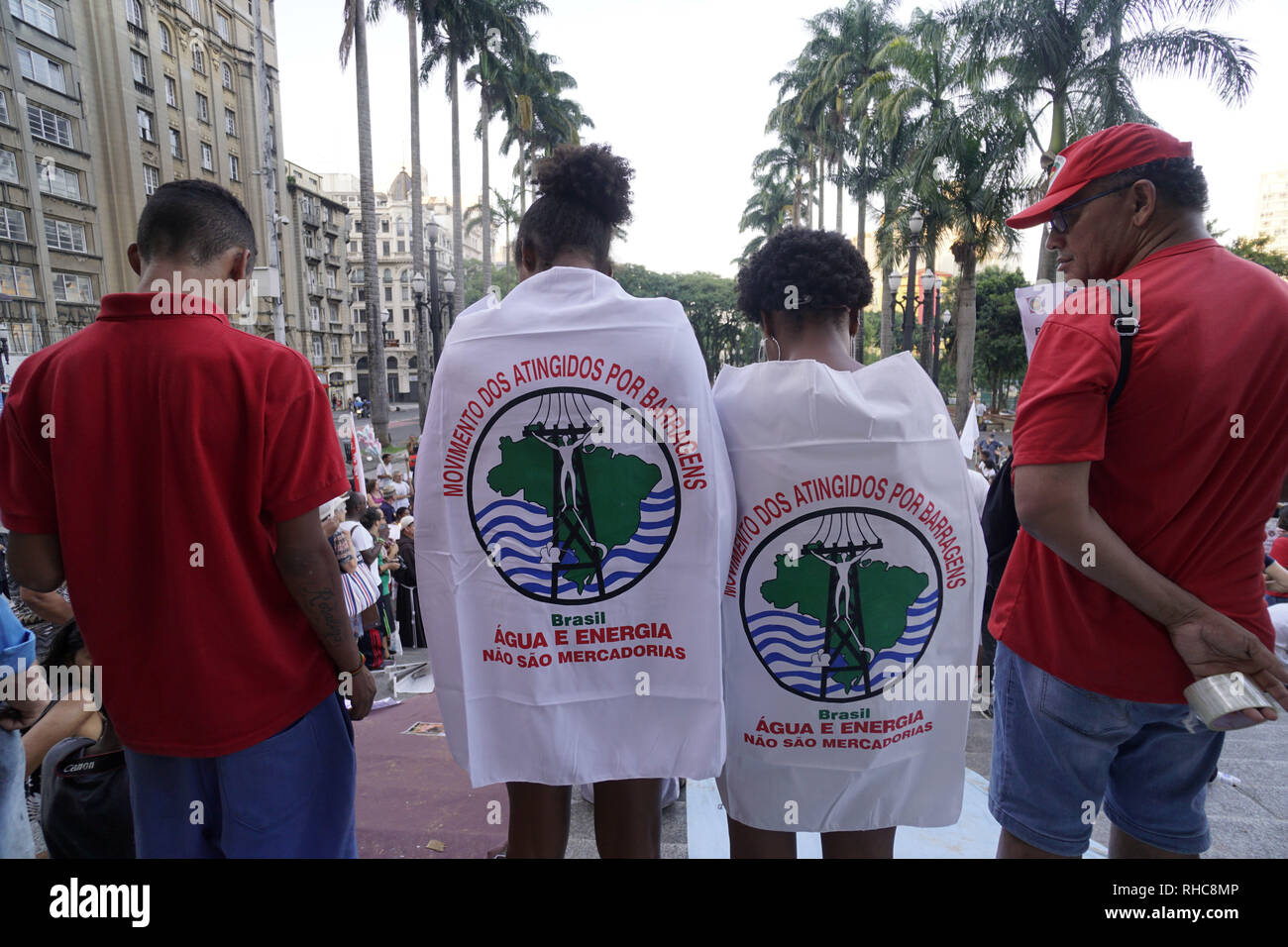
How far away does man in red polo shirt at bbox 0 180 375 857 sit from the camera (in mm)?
1613

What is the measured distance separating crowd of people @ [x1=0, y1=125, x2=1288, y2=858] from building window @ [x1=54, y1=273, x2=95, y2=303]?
24.3 m

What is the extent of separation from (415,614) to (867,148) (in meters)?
23.0

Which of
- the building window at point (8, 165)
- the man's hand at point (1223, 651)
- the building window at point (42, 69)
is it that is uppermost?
the building window at point (42, 69)

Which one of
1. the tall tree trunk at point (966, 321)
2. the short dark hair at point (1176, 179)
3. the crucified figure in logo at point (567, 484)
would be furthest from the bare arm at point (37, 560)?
the tall tree trunk at point (966, 321)

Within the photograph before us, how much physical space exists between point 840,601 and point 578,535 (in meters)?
0.67

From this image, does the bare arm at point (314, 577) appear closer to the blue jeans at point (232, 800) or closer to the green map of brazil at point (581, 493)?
the blue jeans at point (232, 800)

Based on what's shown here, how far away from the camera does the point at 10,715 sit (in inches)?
76.1

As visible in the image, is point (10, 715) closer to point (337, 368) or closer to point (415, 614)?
point (415, 614)

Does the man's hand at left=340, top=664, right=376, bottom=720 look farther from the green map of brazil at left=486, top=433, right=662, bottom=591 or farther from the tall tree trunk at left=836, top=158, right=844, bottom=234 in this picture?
the tall tree trunk at left=836, top=158, right=844, bottom=234

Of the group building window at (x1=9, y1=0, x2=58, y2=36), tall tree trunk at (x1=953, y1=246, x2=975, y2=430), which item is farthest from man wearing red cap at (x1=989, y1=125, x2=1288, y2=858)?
building window at (x1=9, y1=0, x2=58, y2=36)

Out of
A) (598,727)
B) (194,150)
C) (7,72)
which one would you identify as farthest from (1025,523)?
(194,150)

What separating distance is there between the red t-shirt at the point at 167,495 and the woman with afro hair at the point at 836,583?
111 centimetres

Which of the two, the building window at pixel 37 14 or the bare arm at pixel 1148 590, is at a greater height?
the building window at pixel 37 14

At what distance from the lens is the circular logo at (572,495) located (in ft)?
5.54
